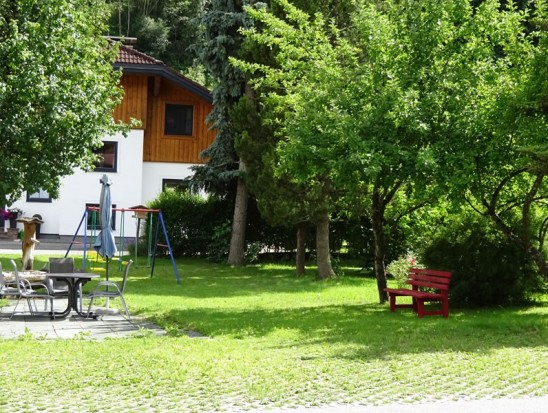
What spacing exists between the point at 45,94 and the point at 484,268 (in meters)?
9.52

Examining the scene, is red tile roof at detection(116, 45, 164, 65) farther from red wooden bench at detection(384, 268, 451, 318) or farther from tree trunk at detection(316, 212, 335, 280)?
red wooden bench at detection(384, 268, 451, 318)

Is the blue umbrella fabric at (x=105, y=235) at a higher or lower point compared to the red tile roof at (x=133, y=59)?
lower

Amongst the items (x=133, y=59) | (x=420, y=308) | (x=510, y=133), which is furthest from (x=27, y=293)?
(x=133, y=59)

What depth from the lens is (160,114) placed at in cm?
4403

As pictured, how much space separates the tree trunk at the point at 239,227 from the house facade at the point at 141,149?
35.5 ft

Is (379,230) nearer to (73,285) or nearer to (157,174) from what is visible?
(73,285)

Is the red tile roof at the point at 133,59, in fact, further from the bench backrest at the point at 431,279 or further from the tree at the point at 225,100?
the bench backrest at the point at 431,279

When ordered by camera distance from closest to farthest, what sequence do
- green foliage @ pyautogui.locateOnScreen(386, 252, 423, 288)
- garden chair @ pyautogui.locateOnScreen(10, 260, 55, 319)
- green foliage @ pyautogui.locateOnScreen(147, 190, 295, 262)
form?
garden chair @ pyautogui.locateOnScreen(10, 260, 55, 319), green foliage @ pyautogui.locateOnScreen(386, 252, 423, 288), green foliage @ pyautogui.locateOnScreen(147, 190, 295, 262)

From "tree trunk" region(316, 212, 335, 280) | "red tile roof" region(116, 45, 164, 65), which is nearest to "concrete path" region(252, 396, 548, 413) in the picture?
"tree trunk" region(316, 212, 335, 280)

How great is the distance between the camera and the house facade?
4272cm

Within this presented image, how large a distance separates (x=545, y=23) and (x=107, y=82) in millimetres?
10272

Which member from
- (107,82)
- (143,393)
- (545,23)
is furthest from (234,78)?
(143,393)

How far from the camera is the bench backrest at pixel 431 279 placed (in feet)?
56.3

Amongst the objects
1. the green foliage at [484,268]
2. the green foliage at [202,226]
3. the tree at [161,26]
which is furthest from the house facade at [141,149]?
the green foliage at [484,268]
